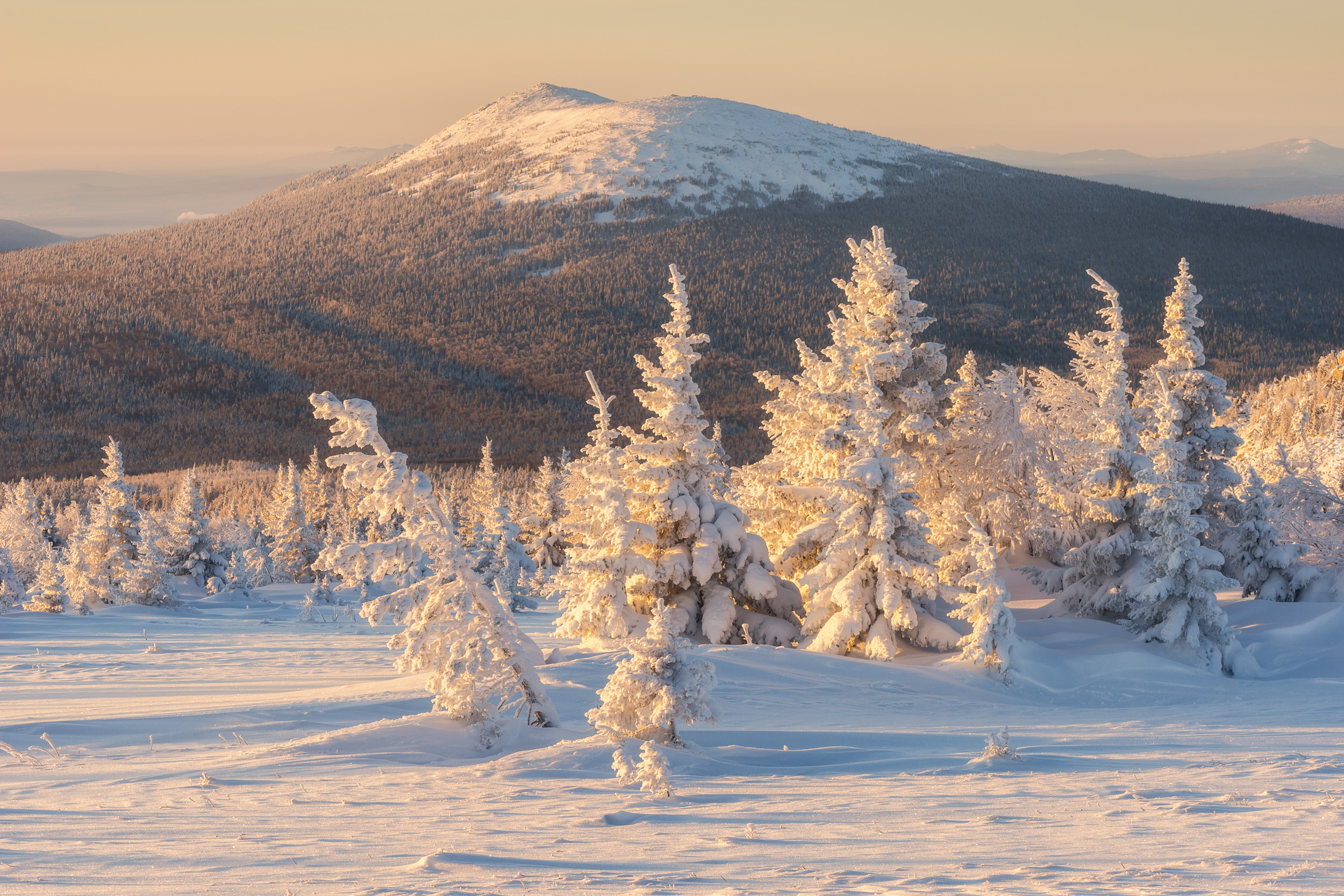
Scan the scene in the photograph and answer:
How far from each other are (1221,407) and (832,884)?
25.6 metres

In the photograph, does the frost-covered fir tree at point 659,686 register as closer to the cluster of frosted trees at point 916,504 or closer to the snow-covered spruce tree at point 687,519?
the cluster of frosted trees at point 916,504

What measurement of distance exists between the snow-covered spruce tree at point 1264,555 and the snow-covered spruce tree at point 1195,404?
51cm

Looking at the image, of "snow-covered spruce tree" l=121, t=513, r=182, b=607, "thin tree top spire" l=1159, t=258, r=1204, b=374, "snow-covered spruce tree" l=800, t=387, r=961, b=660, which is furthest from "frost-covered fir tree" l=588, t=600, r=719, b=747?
"snow-covered spruce tree" l=121, t=513, r=182, b=607

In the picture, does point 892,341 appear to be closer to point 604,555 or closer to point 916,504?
point 916,504

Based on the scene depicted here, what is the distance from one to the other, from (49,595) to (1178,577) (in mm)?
34880

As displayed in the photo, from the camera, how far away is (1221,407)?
2886 cm

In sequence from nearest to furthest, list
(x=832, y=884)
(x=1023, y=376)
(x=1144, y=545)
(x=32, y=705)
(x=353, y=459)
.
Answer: (x=832, y=884), (x=353, y=459), (x=32, y=705), (x=1144, y=545), (x=1023, y=376)

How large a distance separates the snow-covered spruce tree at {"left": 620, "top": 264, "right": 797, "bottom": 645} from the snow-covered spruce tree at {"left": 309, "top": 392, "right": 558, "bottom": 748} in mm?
10719

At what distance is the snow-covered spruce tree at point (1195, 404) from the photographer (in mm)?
28297

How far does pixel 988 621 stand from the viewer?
20.9 m

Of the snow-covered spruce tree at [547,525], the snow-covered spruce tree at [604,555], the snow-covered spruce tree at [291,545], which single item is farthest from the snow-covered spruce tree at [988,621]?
the snow-covered spruce tree at [291,545]

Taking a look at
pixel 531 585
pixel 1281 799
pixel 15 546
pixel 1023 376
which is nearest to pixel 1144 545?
pixel 1023 376

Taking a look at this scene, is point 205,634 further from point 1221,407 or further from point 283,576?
point 283,576

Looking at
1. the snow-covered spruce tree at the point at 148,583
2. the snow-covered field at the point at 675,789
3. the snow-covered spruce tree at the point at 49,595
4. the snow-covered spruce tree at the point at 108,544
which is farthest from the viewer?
the snow-covered spruce tree at the point at 108,544
